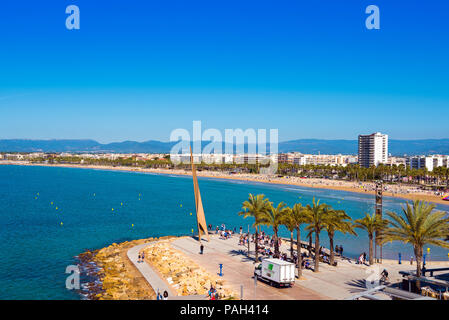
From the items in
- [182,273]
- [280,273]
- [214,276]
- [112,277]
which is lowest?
[112,277]

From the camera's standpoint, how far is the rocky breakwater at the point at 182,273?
2311 centimetres

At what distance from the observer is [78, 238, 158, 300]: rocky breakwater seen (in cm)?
2467

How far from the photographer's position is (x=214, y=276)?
2542 centimetres

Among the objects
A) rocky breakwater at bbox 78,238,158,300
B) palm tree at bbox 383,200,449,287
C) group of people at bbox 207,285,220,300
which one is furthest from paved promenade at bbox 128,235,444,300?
palm tree at bbox 383,200,449,287

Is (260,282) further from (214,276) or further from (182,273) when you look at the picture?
(182,273)

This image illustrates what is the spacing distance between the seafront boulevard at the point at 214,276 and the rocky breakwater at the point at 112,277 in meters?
0.07

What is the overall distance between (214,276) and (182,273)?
2.85m

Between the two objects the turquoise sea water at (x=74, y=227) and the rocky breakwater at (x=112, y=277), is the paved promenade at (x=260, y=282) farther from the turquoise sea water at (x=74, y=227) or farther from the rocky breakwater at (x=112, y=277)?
the turquoise sea water at (x=74, y=227)

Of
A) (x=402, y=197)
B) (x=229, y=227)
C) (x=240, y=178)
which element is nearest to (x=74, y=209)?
(x=229, y=227)

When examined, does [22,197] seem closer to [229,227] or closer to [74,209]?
[74,209]

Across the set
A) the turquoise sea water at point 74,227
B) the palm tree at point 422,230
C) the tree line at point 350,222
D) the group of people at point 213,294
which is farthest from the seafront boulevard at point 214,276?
the turquoise sea water at point 74,227

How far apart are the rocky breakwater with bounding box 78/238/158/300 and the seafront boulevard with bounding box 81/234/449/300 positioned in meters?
0.07

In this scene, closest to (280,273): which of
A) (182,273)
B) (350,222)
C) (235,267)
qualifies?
(235,267)
